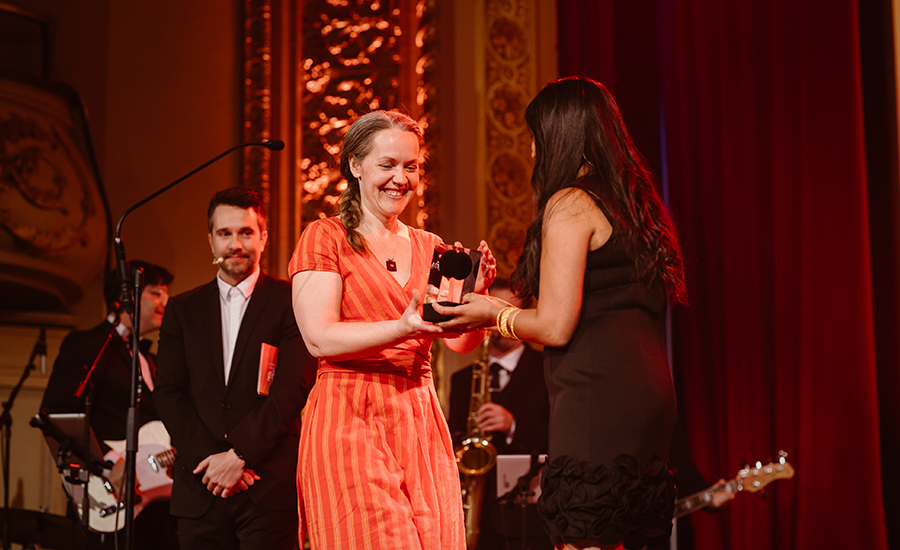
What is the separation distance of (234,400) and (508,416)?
181cm

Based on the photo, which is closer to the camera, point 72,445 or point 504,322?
point 504,322

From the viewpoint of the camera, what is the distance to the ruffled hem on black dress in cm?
156

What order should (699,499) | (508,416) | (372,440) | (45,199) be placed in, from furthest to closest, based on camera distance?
(45,199)
(508,416)
(699,499)
(372,440)

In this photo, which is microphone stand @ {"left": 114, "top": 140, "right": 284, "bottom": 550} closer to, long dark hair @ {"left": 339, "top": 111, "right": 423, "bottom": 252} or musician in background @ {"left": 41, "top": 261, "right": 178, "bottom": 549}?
long dark hair @ {"left": 339, "top": 111, "right": 423, "bottom": 252}

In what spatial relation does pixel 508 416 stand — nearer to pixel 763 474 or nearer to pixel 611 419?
pixel 763 474

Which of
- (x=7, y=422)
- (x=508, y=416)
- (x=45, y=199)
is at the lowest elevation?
(x=7, y=422)

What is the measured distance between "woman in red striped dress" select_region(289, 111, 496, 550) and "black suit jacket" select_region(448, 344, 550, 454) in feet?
6.75

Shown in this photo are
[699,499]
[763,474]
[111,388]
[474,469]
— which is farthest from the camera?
[111,388]

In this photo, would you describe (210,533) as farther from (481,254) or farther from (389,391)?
(481,254)

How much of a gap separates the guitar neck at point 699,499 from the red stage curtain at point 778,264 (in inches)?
7.2

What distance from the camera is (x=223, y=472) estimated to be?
2.54 meters

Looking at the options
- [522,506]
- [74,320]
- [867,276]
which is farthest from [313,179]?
[867,276]

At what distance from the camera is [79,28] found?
6230mm

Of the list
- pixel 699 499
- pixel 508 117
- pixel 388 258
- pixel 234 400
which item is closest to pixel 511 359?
pixel 699 499
